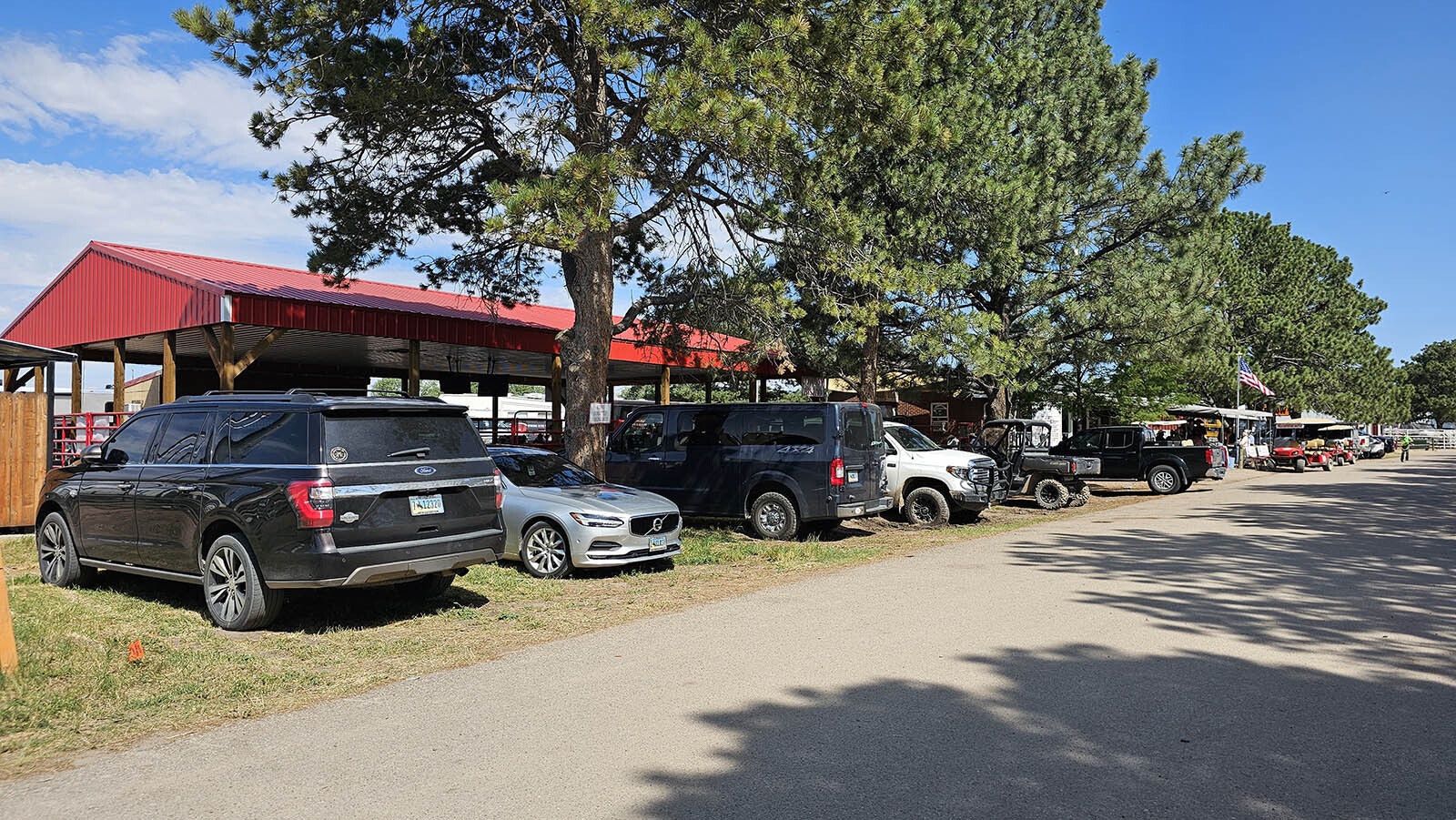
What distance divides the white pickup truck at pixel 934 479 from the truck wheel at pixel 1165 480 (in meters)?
10.4

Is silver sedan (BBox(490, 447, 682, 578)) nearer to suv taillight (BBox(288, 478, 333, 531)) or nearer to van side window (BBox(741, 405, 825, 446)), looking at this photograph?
suv taillight (BBox(288, 478, 333, 531))

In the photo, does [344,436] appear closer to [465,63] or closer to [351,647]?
[351,647]

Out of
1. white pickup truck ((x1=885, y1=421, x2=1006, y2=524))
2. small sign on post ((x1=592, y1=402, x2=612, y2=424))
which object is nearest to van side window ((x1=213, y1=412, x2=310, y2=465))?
small sign on post ((x1=592, y1=402, x2=612, y2=424))

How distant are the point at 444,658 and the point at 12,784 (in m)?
2.77

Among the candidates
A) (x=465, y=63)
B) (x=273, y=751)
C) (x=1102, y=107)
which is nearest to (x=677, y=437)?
(x=465, y=63)

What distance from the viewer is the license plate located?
25.1ft

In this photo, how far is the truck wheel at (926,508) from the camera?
1661cm

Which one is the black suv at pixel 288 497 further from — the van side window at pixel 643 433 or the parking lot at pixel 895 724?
the van side window at pixel 643 433

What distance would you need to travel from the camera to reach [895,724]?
5277 millimetres

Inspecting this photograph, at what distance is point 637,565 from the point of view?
1134 cm

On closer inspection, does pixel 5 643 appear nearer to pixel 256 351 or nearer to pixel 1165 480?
pixel 256 351

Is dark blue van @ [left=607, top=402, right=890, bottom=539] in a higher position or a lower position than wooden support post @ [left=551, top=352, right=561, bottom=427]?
lower

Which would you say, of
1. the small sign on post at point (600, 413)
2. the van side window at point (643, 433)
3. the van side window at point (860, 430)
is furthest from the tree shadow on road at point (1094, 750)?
the van side window at point (643, 433)

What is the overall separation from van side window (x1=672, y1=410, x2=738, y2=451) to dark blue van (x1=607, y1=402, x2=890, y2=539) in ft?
0.05
